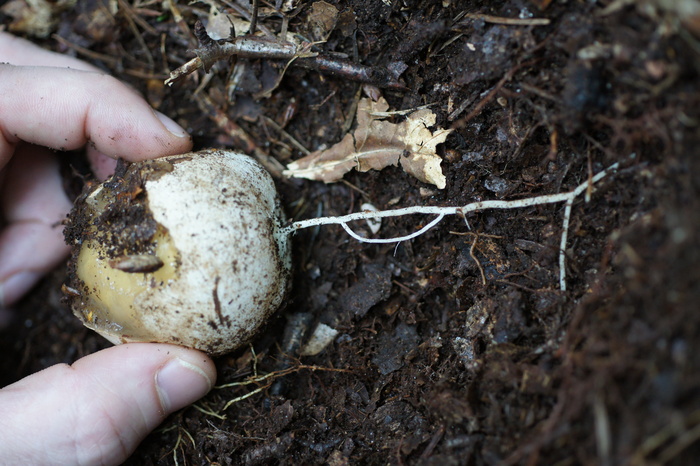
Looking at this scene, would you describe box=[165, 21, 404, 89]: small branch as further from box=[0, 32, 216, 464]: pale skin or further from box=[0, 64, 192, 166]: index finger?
box=[0, 32, 216, 464]: pale skin

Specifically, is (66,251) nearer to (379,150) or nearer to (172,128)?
(172,128)

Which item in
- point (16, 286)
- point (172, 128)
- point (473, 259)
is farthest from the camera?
point (16, 286)

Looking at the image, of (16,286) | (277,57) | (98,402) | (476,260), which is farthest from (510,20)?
(16,286)

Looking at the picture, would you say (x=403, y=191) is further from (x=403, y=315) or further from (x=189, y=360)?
(x=189, y=360)

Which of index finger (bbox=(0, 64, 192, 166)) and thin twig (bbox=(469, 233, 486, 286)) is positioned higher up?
index finger (bbox=(0, 64, 192, 166))

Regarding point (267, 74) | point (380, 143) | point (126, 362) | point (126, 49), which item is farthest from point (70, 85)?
point (380, 143)

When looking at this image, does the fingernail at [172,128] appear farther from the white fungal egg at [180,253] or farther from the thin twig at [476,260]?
the thin twig at [476,260]

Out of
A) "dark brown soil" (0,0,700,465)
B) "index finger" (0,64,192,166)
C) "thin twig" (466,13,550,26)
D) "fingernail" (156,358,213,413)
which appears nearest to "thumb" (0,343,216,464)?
"fingernail" (156,358,213,413)

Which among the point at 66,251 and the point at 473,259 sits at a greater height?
the point at 473,259
